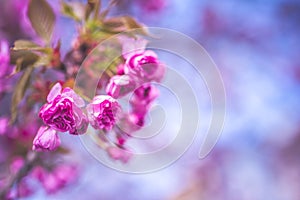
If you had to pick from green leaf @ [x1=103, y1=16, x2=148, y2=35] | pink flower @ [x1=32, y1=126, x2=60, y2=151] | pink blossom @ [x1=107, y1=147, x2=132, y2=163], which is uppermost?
green leaf @ [x1=103, y1=16, x2=148, y2=35]

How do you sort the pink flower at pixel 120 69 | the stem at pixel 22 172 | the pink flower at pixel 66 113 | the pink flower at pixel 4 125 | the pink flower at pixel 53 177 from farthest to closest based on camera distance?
the pink flower at pixel 53 177
the pink flower at pixel 4 125
the stem at pixel 22 172
the pink flower at pixel 120 69
the pink flower at pixel 66 113

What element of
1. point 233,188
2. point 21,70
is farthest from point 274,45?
point 21,70

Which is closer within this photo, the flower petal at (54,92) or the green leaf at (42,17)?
the flower petal at (54,92)

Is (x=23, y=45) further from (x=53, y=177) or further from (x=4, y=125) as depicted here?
(x=53, y=177)

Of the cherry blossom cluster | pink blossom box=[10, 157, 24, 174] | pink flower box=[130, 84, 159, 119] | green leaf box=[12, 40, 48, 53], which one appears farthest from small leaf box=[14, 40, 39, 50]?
pink blossom box=[10, 157, 24, 174]

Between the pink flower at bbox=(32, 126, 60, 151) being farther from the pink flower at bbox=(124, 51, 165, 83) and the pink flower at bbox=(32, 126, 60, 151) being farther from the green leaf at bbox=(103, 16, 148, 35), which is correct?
the green leaf at bbox=(103, 16, 148, 35)

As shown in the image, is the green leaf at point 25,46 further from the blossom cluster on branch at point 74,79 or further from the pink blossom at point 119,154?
the pink blossom at point 119,154

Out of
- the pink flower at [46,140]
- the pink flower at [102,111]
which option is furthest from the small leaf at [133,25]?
the pink flower at [46,140]
